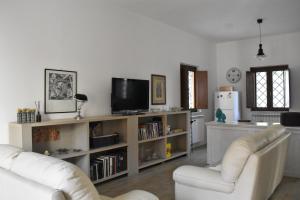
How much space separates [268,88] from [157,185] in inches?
175

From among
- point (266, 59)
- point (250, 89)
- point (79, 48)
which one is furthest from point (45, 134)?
point (266, 59)

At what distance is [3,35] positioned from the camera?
3.17m

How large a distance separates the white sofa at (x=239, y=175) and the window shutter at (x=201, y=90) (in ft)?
12.7

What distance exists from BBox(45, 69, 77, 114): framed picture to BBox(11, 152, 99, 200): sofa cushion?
203cm

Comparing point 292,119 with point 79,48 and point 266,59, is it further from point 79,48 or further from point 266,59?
point 79,48

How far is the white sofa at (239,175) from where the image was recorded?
2.28 meters

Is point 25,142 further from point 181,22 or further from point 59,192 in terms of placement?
point 181,22

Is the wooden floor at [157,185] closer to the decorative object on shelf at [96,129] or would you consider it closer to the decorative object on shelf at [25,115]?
the decorative object on shelf at [96,129]

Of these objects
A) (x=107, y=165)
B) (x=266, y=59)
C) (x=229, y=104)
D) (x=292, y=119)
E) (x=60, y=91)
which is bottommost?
(x=107, y=165)

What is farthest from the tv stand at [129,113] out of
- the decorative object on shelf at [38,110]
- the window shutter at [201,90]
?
the window shutter at [201,90]

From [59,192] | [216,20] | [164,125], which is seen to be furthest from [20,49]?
[216,20]

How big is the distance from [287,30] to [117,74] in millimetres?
4491

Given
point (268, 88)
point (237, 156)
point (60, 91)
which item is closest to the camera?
point (237, 156)

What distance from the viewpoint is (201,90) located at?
6855mm
